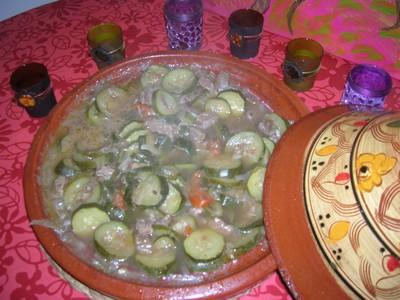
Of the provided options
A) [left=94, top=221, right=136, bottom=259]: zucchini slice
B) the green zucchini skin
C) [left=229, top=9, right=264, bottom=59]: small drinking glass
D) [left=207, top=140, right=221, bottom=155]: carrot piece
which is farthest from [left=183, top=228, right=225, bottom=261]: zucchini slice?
[left=229, top=9, right=264, bottom=59]: small drinking glass

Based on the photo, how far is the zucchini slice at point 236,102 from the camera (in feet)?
8.37

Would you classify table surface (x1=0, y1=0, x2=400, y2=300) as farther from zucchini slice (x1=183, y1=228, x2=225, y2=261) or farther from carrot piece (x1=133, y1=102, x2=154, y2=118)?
carrot piece (x1=133, y1=102, x2=154, y2=118)

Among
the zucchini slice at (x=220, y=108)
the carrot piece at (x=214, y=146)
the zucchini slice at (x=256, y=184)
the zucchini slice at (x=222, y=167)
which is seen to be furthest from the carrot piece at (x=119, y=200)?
the zucchini slice at (x=220, y=108)

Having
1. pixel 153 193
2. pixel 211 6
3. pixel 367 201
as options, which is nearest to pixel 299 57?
pixel 211 6

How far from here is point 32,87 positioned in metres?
2.63

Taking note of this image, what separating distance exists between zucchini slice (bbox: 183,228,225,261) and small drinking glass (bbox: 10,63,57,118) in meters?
1.48

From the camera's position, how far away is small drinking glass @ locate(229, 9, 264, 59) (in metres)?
2.95

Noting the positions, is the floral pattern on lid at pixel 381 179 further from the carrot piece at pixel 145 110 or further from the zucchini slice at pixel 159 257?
the carrot piece at pixel 145 110

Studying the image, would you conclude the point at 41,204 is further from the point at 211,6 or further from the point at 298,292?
the point at 211,6

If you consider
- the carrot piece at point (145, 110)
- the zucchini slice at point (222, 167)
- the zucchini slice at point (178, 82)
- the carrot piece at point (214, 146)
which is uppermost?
the zucchini slice at point (178, 82)

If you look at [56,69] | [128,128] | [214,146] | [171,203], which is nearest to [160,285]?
[171,203]

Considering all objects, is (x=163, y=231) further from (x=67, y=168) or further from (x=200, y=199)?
(x=67, y=168)

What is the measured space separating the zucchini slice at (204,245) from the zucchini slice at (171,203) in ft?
0.57

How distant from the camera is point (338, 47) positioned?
315cm
